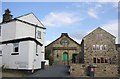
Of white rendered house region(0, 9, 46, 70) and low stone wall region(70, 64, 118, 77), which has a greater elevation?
white rendered house region(0, 9, 46, 70)

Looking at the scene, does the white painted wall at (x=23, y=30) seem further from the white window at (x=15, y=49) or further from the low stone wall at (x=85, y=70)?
the low stone wall at (x=85, y=70)

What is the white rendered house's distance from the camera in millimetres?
24656

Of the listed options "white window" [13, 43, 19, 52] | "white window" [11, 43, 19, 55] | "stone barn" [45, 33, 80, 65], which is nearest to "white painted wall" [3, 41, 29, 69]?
"white window" [11, 43, 19, 55]

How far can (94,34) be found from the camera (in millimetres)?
37375

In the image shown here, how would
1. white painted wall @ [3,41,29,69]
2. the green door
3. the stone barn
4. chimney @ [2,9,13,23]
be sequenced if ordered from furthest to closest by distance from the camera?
the green door, the stone barn, chimney @ [2,9,13,23], white painted wall @ [3,41,29,69]

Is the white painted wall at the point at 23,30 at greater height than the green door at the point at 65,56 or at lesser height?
greater

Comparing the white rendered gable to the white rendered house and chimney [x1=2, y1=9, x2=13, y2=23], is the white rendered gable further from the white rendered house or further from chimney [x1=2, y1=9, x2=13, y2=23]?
chimney [x1=2, y1=9, x2=13, y2=23]

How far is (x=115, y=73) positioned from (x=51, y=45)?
23.7 m

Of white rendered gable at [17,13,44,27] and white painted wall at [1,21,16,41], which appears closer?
white painted wall at [1,21,16,41]

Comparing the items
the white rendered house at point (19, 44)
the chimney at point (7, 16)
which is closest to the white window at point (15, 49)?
the white rendered house at point (19, 44)

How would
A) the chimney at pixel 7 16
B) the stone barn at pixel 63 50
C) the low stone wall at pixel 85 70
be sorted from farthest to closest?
1. the stone barn at pixel 63 50
2. the chimney at pixel 7 16
3. the low stone wall at pixel 85 70

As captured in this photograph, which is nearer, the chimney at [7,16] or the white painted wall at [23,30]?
the white painted wall at [23,30]

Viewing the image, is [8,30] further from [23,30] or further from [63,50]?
[63,50]

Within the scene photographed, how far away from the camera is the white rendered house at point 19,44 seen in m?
24.7
